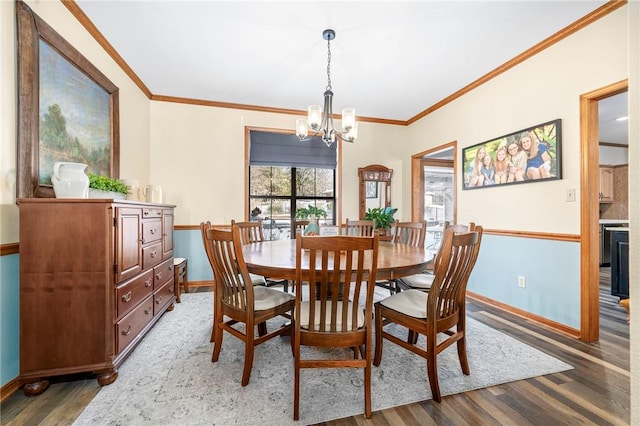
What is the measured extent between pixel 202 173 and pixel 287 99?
1.60m

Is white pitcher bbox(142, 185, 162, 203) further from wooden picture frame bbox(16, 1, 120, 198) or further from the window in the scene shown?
the window

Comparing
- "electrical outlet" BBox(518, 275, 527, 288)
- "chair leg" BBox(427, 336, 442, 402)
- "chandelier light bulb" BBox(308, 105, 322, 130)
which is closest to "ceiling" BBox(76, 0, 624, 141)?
"chandelier light bulb" BBox(308, 105, 322, 130)

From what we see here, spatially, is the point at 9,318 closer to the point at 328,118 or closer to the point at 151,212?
the point at 151,212

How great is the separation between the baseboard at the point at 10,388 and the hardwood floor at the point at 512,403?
28 millimetres

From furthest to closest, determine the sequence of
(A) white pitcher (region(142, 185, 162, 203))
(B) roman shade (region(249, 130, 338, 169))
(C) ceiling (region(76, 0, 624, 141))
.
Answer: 1. (B) roman shade (region(249, 130, 338, 169))
2. (A) white pitcher (region(142, 185, 162, 203))
3. (C) ceiling (region(76, 0, 624, 141))

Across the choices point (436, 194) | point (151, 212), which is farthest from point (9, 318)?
point (436, 194)

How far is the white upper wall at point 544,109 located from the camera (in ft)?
7.17

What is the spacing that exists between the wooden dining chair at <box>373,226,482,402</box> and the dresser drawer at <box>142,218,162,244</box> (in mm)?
1911

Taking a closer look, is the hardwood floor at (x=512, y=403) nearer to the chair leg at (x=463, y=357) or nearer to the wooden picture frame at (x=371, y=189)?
the chair leg at (x=463, y=357)

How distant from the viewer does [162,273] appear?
8.63 feet

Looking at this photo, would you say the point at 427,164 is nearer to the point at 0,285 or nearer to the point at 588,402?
the point at 588,402

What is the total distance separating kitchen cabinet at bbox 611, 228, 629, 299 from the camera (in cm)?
323

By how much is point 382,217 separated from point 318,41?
253 cm

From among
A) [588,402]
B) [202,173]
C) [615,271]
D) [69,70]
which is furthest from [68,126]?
[615,271]
